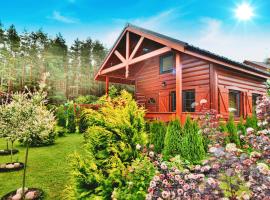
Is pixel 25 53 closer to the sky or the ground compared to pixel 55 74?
closer to the sky

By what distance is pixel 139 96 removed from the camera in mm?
13992

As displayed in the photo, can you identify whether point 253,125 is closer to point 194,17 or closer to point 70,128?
point 70,128

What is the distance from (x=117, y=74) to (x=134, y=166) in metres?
12.3

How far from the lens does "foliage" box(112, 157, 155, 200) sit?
2.72m

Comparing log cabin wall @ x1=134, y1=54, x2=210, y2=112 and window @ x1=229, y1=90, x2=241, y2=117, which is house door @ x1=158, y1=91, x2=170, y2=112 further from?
window @ x1=229, y1=90, x2=241, y2=117

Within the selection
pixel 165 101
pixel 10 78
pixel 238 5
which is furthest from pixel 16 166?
pixel 10 78

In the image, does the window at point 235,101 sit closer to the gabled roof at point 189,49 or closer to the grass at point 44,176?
the gabled roof at point 189,49

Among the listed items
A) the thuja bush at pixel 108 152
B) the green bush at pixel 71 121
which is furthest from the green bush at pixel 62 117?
the thuja bush at pixel 108 152

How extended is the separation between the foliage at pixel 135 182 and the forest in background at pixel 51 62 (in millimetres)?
34116

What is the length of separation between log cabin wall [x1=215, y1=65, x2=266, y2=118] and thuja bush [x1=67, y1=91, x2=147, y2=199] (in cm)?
707

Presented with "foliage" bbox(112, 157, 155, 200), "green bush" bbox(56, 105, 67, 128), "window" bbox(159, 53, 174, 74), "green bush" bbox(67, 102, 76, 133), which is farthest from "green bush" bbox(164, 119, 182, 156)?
"green bush" bbox(56, 105, 67, 128)

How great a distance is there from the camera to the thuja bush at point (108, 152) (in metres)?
3.02

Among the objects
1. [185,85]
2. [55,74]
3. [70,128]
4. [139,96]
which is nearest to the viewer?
[185,85]

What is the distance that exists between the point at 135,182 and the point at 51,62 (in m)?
38.6
